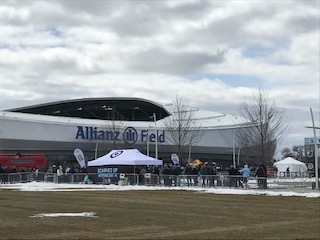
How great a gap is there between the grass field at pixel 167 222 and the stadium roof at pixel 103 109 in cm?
8471

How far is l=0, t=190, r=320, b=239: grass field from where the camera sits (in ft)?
36.1

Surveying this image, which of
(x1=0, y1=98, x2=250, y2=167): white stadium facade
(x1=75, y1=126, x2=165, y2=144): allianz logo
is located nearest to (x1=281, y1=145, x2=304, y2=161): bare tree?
(x1=0, y1=98, x2=250, y2=167): white stadium facade

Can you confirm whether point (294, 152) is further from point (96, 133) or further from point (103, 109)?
point (96, 133)

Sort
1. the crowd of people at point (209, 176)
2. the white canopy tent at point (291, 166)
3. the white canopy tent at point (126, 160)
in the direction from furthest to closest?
the white canopy tent at point (291, 166), the white canopy tent at point (126, 160), the crowd of people at point (209, 176)

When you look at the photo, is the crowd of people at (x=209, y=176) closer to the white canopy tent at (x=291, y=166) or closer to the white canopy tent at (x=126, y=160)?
the white canopy tent at (x=126, y=160)

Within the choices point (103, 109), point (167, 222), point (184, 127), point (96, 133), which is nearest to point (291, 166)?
point (184, 127)

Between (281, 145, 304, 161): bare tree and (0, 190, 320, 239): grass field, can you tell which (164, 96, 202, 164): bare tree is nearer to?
(281, 145, 304, 161): bare tree

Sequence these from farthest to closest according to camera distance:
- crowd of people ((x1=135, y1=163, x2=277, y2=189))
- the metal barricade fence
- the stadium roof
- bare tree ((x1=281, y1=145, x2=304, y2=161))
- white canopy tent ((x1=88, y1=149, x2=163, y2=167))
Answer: bare tree ((x1=281, y1=145, x2=304, y2=161)) → the stadium roof → white canopy tent ((x1=88, y1=149, x2=163, y2=167)) → the metal barricade fence → crowd of people ((x1=135, y1=163, x2=277, y2=189))

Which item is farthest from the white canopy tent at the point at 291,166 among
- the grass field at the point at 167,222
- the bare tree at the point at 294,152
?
the bare tree at the point at 294,152

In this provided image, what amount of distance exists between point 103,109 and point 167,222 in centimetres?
10241

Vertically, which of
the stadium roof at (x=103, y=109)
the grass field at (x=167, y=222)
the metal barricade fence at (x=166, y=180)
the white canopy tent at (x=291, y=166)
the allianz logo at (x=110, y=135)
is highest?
the stadium roof at (x=103, y=109)

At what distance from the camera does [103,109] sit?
377 feet

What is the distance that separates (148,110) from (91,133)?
2872 centimetres

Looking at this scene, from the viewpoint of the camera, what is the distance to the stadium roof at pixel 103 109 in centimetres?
10662
